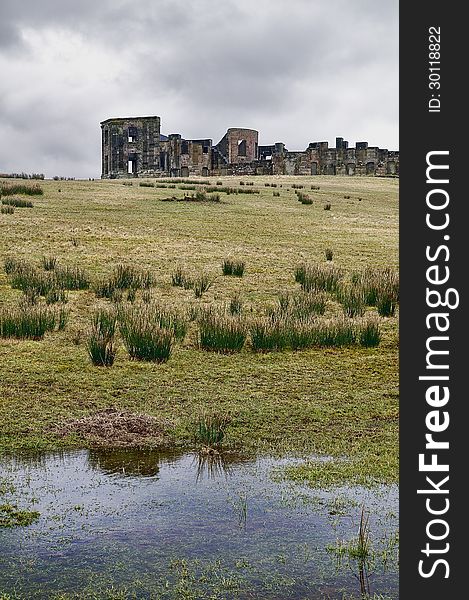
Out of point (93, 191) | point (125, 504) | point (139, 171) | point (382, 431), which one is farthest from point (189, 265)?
point (139, 171)

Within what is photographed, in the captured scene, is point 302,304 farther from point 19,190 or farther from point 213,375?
point 19,190

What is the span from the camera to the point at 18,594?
4.22 metres

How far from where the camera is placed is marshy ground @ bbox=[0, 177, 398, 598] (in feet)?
22.0

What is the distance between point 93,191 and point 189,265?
1713 cm

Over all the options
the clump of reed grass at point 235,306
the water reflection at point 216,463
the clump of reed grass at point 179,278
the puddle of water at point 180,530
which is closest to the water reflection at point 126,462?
the puddle of water at point 180,530

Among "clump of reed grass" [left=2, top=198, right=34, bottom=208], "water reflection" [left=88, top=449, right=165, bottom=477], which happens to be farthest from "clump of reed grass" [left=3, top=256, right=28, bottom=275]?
"water reflection" [left=88, top=449, right=165, bottom=477]

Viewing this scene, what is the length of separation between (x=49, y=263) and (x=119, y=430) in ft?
27.9

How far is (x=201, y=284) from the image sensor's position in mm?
13695

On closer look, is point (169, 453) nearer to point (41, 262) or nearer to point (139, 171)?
point (41, 262)

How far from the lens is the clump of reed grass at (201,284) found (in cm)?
1336

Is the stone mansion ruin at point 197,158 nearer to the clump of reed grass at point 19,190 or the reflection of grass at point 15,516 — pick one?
the clump of reed grass at point 19,190

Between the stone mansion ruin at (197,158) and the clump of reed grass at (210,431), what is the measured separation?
63248mm

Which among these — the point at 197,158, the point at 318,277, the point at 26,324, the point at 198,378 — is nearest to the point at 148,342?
the point at 198,378

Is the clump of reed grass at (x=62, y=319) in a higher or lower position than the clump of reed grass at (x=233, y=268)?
lower
